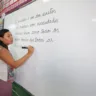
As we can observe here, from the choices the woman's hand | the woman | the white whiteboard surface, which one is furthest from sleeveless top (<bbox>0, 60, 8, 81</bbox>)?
the woman's hand

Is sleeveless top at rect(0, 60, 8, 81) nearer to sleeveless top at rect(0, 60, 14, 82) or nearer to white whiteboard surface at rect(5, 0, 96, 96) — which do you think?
sleeveless top at rect(0, 60, 14, 82)

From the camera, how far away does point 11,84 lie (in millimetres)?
1709

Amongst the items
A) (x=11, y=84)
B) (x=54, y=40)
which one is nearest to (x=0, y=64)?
(x=11, y=84)

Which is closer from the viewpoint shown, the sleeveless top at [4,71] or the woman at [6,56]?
the woman at [6,56]

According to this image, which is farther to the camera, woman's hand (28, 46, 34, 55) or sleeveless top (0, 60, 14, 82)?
sleeveless top (0, 60, 14, 82)

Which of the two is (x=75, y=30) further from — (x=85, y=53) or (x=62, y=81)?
(x=62, y=81)

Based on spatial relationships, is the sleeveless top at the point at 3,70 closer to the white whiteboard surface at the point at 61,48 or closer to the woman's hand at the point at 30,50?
the white whiteboard surface at the point at 61,48

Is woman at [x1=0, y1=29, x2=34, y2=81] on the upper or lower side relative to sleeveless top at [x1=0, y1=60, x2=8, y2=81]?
upper

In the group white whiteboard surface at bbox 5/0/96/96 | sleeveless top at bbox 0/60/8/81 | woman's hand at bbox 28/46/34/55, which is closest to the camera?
white whiteboard surface at bbox 5/0/96/96

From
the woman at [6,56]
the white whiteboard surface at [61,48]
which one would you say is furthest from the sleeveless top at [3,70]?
the white whiteboard surface at [61,48]

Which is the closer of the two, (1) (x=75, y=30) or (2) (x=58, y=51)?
(1) (x=75, y=30)

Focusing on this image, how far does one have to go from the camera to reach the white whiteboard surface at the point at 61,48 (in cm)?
93

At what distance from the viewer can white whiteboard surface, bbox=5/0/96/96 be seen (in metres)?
0.93

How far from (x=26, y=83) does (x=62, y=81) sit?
54 centimetres
